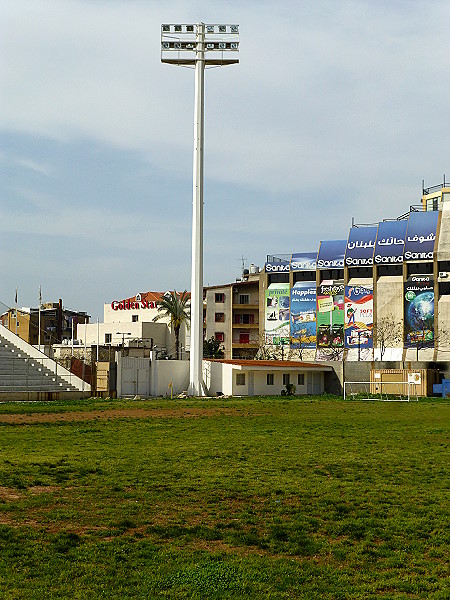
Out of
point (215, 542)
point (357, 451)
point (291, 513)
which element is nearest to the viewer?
point (215, 542)

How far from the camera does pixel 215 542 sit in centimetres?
1180

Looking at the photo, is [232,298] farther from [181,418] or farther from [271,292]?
[181,418]

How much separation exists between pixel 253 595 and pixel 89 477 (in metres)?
8.81

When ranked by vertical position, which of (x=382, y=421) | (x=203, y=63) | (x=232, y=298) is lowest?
(x=382, y=421)

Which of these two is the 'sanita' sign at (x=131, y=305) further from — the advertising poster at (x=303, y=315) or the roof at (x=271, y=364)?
the roof at (x=271, y=364)

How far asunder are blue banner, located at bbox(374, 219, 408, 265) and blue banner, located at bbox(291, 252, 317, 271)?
965cm

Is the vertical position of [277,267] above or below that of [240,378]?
above

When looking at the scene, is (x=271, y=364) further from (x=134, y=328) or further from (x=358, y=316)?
(x=134, y=328)

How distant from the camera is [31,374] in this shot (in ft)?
189

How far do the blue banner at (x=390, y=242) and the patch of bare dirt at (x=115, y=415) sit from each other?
69.4 m

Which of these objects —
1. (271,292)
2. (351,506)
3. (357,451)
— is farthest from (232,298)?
(351,506)

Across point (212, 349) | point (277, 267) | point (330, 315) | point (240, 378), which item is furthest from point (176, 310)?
point (240, 378)

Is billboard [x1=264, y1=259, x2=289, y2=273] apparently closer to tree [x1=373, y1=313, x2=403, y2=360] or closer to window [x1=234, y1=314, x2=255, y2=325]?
window [x1=234, y1=314, x2=255, y2=325]

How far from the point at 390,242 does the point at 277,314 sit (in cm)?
1944
